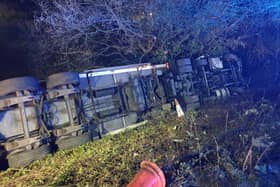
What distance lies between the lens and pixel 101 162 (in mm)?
4207

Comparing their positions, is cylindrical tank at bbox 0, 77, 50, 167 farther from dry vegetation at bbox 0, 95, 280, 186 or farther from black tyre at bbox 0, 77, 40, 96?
dry vegetation at bbox 0, 95, 280, 186

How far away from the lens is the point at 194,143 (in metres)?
4.54

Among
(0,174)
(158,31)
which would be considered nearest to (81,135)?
(0,174)

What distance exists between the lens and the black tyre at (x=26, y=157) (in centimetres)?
458

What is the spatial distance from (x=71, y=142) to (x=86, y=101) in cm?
109

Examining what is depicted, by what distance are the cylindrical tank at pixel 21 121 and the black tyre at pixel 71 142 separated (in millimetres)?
295

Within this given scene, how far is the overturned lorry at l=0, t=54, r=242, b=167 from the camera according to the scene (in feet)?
15.7

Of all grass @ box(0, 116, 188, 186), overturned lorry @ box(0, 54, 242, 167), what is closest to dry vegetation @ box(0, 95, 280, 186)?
grass @ box(0, 116, 188, 186)

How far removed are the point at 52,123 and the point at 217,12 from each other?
20.4 ft

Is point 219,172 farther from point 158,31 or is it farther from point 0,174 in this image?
point 158,31

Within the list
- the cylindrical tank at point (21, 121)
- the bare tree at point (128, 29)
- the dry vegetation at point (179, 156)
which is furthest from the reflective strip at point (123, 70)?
the dry vegetation at point (179, 156)

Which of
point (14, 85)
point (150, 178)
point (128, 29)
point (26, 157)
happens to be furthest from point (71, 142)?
point (128, 29)

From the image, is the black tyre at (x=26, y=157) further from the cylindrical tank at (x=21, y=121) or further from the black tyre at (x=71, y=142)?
the black tyre at (x=71, y=142)

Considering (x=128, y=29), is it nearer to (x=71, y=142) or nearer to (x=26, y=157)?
(x=71, y=142)
